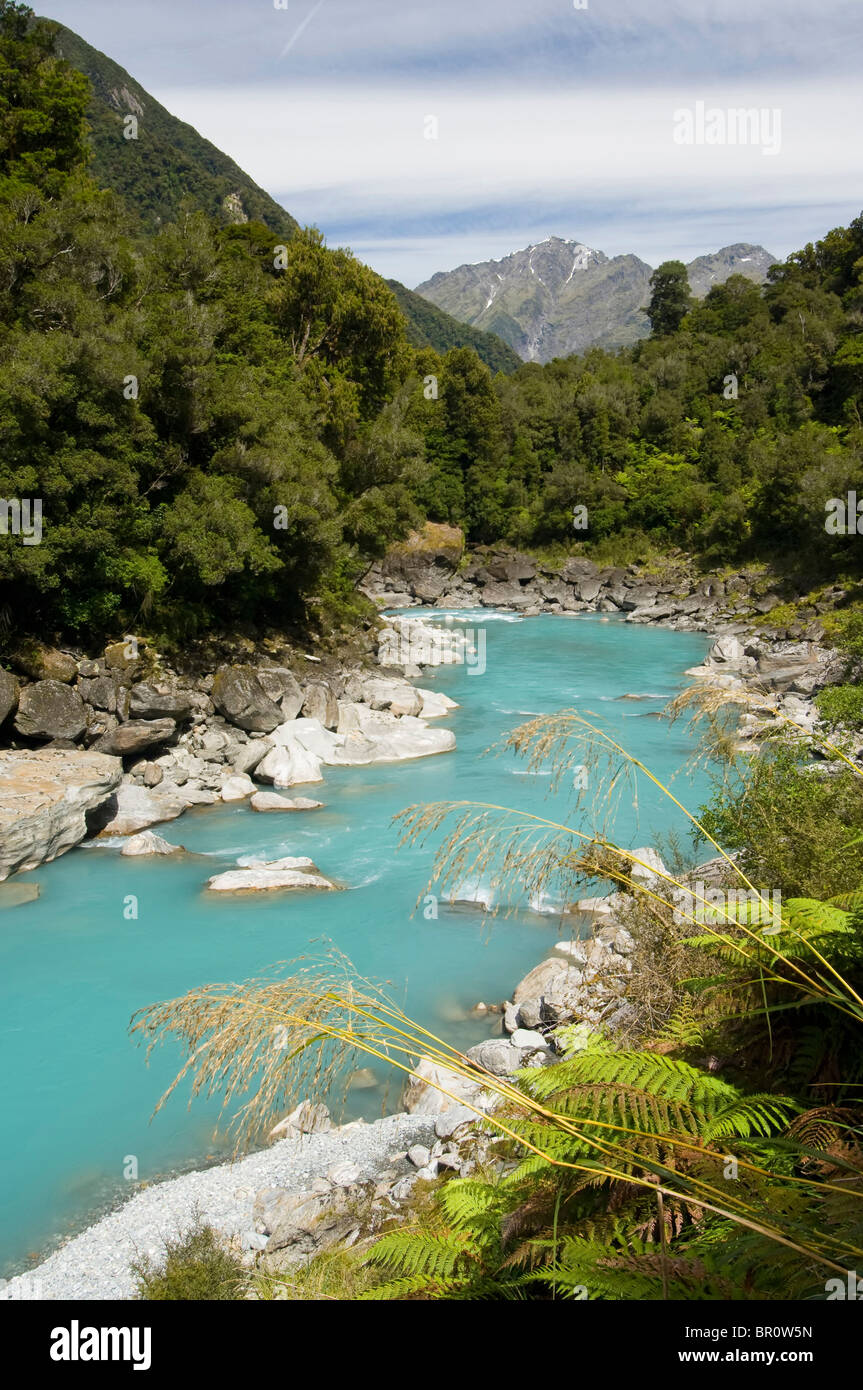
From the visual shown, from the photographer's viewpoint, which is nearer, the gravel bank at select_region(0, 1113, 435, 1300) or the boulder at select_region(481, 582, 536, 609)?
the gravel bank at select_region(0, 1113, 435, 1300)

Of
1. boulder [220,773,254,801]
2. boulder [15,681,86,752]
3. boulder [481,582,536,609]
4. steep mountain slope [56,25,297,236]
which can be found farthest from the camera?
steep mountain slope [56,25,297,236]

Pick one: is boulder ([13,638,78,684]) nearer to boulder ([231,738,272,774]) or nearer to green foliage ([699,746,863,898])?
boulder ([231,738,272,774])

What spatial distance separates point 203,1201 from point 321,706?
603 inches

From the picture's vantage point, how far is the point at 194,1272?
5.75 m

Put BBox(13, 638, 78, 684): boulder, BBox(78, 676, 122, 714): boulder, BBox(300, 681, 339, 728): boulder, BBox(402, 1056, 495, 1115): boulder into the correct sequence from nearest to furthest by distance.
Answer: BBox(402, 1056, 495, 1115): boulder
BBox(13, 638, 78, 684): boulder
BBox(78, 676, 122, 714): boulder
BBox(300, 681, 339, 728): boulder

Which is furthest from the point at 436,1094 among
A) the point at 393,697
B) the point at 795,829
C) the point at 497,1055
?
the point at 393,697

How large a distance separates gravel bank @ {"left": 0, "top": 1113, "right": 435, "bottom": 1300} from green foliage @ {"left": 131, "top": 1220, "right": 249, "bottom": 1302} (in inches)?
10.9

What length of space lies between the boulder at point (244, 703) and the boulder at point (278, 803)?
314cm

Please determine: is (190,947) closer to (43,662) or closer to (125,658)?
(43,662)

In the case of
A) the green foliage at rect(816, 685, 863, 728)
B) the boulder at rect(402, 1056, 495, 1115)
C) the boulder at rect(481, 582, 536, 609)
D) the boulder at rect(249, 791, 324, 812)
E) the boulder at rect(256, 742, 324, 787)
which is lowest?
the boulder at rect(402, 1056, 495, 1115)

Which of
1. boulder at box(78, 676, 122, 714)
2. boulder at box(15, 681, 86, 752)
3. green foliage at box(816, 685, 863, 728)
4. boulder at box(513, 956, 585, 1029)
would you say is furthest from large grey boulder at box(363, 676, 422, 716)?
boulder at box(513, 956, 585, 1029)

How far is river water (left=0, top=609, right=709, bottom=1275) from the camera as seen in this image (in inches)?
336

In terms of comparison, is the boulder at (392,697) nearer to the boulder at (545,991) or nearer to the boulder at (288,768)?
the boulder at (288,768)

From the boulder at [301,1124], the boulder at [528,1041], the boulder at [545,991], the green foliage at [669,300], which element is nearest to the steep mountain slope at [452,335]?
the green foliage at [669,300]
